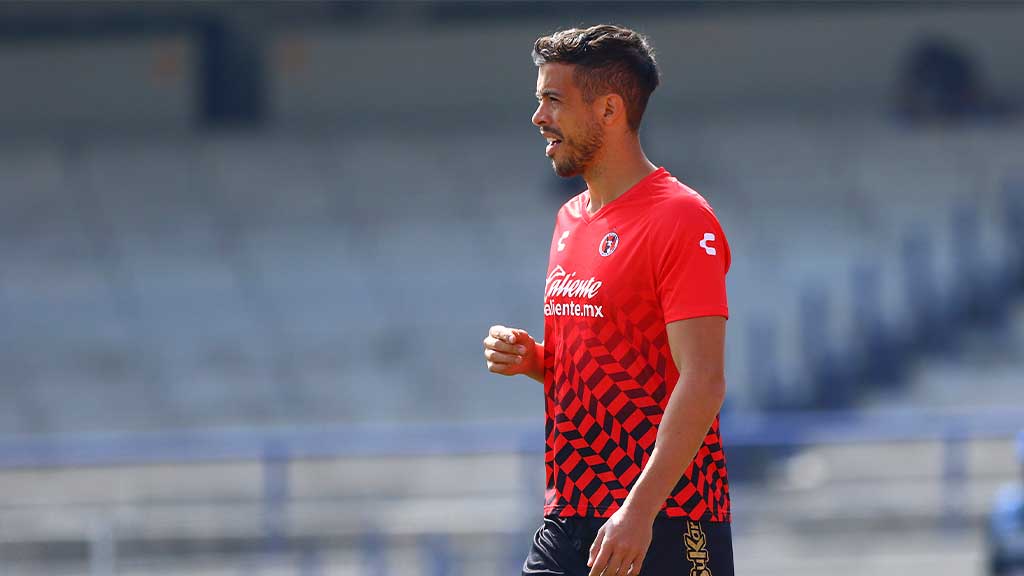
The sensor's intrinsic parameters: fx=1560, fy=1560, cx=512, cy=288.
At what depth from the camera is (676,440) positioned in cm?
291

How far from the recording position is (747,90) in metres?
19.4

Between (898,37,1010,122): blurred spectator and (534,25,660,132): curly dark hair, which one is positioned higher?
(534,25,660,132): curly dark hair

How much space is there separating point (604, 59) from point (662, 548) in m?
0.99

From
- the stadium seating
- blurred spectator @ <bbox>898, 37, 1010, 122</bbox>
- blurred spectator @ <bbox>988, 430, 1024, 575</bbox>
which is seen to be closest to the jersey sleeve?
blurred spectator @ <bbox>988, 430, 1024, 575</bbox>

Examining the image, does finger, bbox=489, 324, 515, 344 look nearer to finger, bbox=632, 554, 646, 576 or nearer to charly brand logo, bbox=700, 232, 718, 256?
charly brand logo, bbox=700, 232, 718, 256

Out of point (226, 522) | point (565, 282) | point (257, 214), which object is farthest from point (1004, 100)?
point (565, 282)

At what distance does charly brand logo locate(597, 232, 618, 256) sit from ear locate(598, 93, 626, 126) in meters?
0.23

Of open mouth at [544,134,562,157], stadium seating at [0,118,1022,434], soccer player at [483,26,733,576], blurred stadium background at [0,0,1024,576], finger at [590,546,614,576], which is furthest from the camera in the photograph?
stadium seating at [0,118,1022,434]

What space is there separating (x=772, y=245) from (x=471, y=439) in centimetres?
750

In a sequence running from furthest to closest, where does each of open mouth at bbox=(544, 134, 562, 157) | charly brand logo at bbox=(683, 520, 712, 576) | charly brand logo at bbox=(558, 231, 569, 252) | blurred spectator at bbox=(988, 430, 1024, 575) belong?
blurred spectator at bbox=(988, 430, 1024, 575)
charly brand logo at bbox=(558, 231, 569, 252)
open mouth at bbox=(544, 134, 562, 157)
charly brand logo at bbox=(683, 520, 712, 576)

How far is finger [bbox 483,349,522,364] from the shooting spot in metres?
3.38

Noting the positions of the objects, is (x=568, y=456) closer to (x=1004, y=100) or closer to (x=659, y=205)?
(x=659, y=205)

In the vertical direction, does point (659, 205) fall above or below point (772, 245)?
above

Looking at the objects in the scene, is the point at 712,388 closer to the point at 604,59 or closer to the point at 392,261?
the point at 604,59
